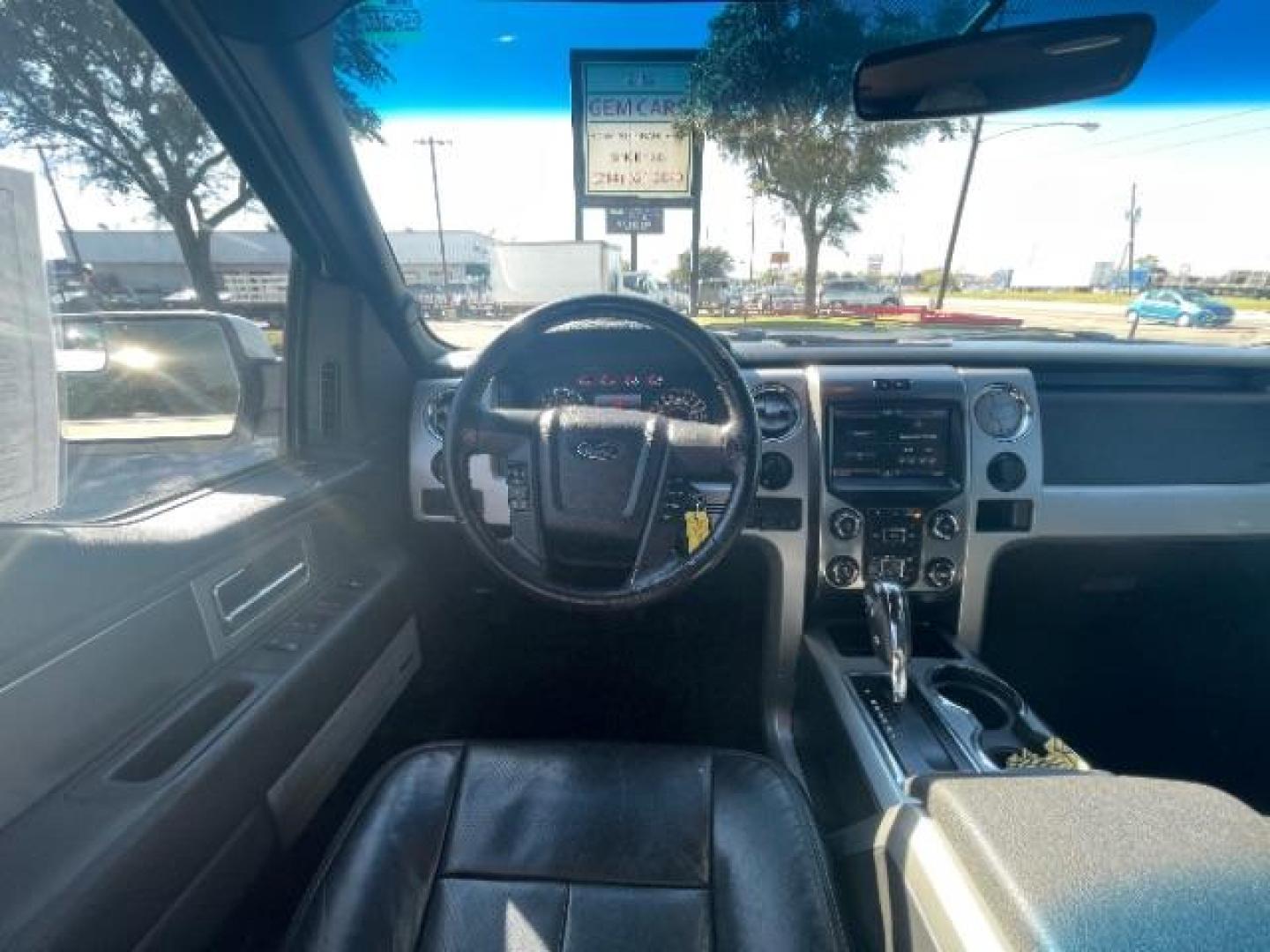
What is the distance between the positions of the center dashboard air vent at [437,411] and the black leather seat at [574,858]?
1083mm

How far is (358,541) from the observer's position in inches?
85.2

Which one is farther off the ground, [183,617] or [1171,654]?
[183,617]

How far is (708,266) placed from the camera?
2.40 meters

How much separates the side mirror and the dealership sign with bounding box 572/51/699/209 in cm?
107

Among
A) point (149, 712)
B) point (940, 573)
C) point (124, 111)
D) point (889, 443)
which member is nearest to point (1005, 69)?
point (889, 443)

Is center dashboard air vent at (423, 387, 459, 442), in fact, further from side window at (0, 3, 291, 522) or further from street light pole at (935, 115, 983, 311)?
street light pole at (935, 115, 983, 311)

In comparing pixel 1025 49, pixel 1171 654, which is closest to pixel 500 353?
pixel 1025 49

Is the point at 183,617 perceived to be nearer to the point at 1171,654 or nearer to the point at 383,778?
the point at 383,778

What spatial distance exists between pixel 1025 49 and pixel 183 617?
2137 millimetres

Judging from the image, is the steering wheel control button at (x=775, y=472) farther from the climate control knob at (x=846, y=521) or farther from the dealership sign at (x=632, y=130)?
the dealership sign at (x=632, y=130)

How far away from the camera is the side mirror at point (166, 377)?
1.44 metres

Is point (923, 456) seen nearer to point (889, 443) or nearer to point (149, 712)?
point (889, 443)

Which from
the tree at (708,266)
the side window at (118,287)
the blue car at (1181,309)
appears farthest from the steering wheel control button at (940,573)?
the side window at (118,287)

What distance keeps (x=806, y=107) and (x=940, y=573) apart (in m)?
1.45
